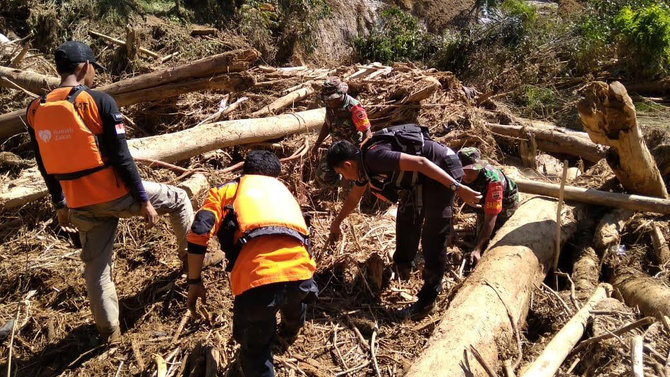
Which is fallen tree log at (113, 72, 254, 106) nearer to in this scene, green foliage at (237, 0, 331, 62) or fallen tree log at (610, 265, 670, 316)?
fallen tree log at (610, 265, 670, 316)

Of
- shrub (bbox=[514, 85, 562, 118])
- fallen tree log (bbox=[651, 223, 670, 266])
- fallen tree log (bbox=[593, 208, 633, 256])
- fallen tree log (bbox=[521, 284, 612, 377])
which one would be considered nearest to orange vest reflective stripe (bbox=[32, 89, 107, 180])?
fallen tree log (bbox=[521, 284, 612, 377])

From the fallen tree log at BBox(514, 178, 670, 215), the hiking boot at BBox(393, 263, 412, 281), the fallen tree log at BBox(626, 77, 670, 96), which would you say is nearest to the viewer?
the hiking boot at BBox(393, 263, 412, 281)

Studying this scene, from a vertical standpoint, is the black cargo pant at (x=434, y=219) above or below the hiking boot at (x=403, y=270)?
above

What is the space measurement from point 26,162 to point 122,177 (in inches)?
98.9

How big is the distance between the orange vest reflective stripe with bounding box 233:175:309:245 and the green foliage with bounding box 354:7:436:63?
9.50 metres

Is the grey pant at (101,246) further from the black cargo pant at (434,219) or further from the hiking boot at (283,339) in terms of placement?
the black cargo pant at (434,219)

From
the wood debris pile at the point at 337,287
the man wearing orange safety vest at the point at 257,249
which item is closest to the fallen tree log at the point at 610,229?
the wood debris pile at the point at 337,287

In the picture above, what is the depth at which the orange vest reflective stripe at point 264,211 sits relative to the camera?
8.61 ft

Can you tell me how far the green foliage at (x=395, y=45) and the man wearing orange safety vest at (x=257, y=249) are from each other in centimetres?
954

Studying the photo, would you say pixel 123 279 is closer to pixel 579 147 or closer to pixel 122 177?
pixel 122 177

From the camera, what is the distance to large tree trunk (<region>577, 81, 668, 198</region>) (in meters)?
4.42

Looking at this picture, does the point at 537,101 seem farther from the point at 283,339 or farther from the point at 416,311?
the point at 283,339

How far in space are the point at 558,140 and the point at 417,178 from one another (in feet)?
15.2

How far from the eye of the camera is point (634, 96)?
30.8ft
